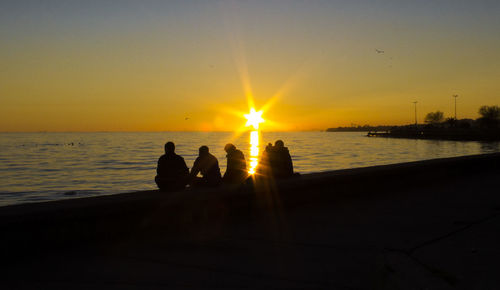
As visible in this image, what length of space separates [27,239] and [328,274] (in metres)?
3.77

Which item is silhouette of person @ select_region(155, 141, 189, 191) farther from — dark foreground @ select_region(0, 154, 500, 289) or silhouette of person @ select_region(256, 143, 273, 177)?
silhouette of person @ select_region(256, 143, 273, 177)

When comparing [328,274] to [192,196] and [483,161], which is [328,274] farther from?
[483,161]

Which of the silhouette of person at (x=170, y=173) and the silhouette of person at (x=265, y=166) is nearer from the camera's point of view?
the silhouette of person at (x=170, y=173)

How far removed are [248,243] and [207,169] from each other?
2829 mm

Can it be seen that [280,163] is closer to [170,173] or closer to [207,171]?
[207,171]

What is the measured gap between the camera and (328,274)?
491 centimetres

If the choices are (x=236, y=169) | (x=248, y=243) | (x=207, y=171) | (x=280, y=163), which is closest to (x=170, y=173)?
(x=207, y=171)

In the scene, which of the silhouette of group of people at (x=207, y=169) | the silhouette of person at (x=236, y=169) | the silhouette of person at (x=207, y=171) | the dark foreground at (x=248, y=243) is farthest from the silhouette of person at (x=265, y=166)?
the silhouette of person at (x=207, y=171)

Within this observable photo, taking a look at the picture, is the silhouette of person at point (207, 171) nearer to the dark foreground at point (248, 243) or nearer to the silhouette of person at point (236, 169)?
the dark foreground at point (248, 243)

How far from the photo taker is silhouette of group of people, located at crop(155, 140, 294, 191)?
8.50m

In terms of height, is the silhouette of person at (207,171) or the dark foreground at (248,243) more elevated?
the silhouette of person at (207,171)

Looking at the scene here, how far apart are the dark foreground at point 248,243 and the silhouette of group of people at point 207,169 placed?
0.80 meters

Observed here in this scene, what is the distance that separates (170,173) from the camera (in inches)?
335

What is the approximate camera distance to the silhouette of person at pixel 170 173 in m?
8.39
